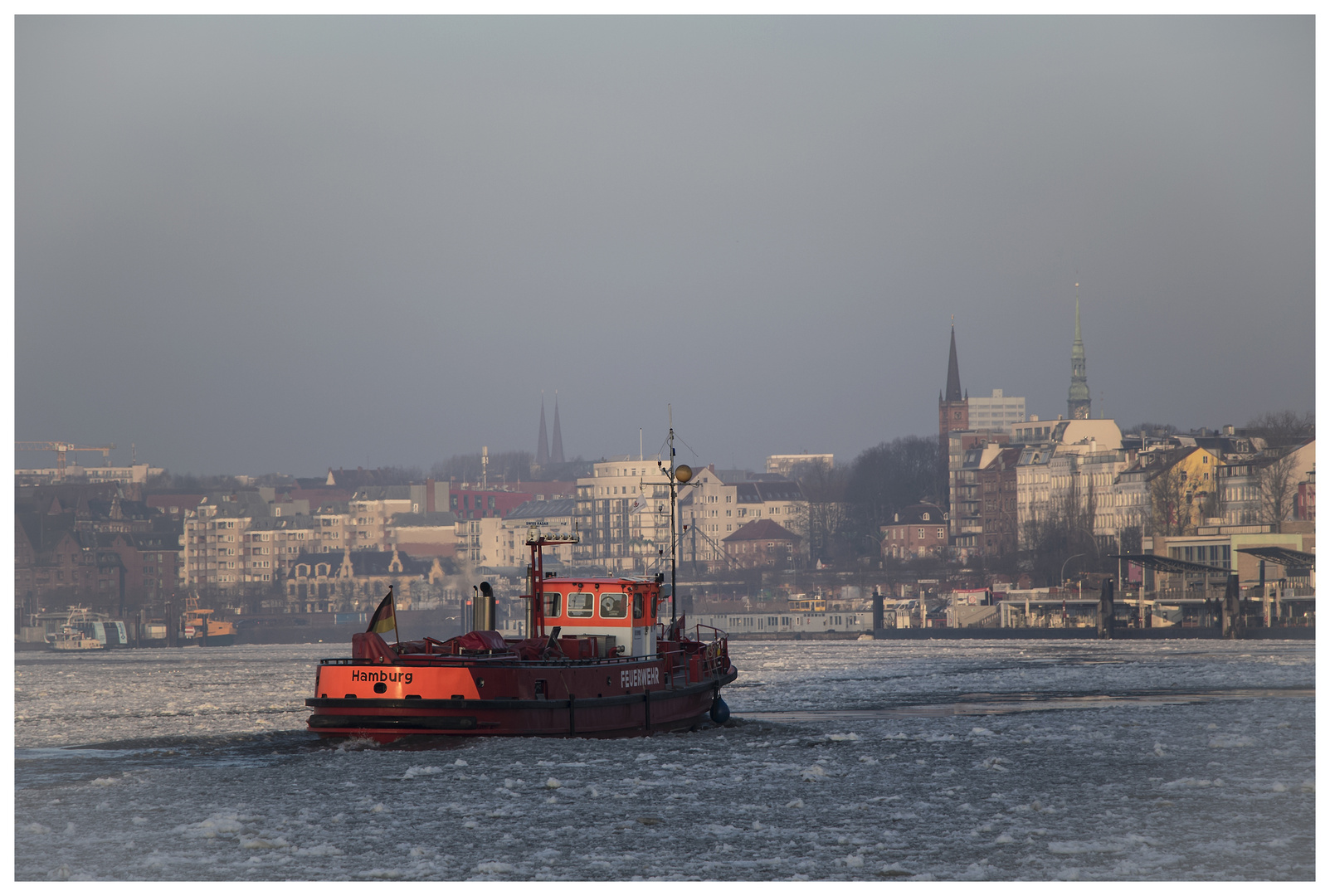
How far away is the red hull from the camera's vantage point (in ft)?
121

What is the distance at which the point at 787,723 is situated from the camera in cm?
4781

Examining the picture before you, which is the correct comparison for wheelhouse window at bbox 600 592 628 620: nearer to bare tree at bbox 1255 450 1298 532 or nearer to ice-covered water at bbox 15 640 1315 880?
ice-covered water at bbox 15 640 1315 880

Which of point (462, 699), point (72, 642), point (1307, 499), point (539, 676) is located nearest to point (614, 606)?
point (539, 676)

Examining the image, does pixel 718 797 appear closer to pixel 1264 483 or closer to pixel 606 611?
pixel 606 611

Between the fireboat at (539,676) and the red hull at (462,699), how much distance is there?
0.02 m

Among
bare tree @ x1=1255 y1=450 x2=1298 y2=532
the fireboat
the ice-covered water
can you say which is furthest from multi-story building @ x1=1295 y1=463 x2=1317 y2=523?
the fireboat

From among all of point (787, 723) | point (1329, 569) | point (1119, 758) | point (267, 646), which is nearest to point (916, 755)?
point (1119, 758)

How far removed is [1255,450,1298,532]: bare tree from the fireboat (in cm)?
15335

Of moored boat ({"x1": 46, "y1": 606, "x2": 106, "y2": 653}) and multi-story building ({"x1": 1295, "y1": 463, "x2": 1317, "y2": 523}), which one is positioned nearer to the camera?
multi-story building ({"x1": 1295, "y1": 463, "x2": 1317, "y2": 523})

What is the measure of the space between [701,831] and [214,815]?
30.0 feet

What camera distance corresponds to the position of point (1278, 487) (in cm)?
18512

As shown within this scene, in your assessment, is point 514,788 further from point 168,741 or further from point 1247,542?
point 1247,542

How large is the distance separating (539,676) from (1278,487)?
16565 centimetres

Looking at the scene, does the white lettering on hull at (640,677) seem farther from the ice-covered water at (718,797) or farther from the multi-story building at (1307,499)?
the multi-story building at (1307,499)
